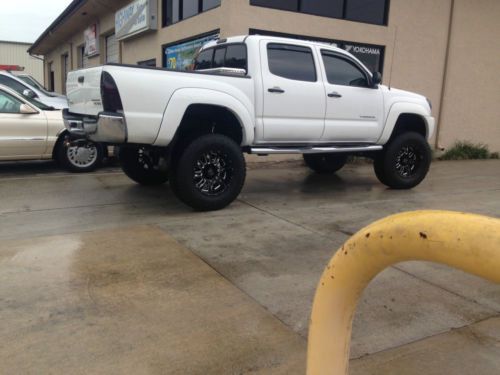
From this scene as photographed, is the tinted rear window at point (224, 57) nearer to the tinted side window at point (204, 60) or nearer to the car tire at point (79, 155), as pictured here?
the tinted side window at point (204, 60)

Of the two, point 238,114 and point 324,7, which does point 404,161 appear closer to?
point 238,114

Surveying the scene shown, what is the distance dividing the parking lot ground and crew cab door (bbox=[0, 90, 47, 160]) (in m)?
0.41

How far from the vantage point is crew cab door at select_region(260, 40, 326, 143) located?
6258mm

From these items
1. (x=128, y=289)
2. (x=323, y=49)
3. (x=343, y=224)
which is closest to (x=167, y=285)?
(x=128, y=289)

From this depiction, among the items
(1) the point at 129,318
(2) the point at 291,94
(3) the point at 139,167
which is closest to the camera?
(1) the point at 129,318

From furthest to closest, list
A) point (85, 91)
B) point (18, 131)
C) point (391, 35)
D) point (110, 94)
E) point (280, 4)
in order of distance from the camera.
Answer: point (391, 35)
point (280, 4)
point (18, 131)
point (85, 91)
point (110, 94)

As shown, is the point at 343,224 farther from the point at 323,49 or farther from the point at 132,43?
the point at 132,43

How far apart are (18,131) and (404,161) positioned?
636 cm

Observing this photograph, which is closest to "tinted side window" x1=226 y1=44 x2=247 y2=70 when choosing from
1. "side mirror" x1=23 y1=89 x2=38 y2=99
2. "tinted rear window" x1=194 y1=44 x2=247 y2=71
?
"tinted rear window" x1=194 y1=44 x2=247 y2=71

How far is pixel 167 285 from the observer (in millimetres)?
3764

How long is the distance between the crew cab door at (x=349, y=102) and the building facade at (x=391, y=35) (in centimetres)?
325

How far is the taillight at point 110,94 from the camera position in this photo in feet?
16.9

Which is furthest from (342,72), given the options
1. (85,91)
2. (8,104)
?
(8,104)

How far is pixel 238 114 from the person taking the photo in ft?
19.4
